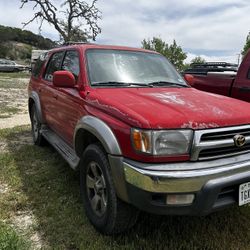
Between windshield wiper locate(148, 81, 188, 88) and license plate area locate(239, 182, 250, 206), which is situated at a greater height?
windshield wiper locate(148, 81, 188, 88)

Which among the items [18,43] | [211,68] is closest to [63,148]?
[211,68]

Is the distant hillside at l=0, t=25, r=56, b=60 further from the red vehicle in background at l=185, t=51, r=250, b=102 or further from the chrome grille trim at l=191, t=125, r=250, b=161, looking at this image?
the chrome grille trim at l=191, t=125, r=250, b=161

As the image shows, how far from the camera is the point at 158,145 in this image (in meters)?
2.75

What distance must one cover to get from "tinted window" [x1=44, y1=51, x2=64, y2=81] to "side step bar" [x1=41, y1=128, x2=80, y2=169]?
839 mm

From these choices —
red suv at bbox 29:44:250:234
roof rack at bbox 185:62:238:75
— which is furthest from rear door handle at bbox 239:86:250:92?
red suv at bbox 29:44:250:234

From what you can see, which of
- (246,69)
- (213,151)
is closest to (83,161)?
(213,151)

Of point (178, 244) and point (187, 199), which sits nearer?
point (187, 199)

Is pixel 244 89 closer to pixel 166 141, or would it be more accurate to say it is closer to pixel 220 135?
Result: pixel 220 135

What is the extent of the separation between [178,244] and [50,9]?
37.8m

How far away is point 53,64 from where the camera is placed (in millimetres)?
5504

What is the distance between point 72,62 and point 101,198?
1946 mm

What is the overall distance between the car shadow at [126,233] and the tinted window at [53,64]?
5.58 feet

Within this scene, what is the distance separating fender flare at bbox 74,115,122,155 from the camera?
294cm

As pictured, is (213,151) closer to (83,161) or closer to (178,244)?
(178,244)
